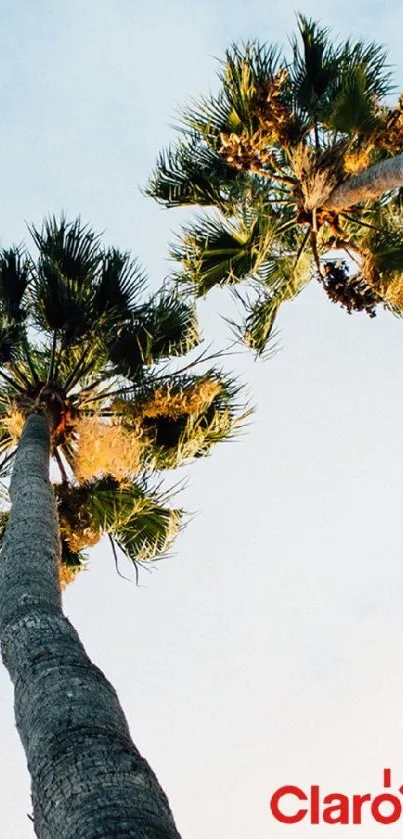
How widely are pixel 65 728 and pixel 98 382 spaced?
5894 mm

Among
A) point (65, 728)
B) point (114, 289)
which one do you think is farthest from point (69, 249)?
point (65, 728)

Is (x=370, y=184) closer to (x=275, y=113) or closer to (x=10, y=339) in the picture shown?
(x=275, y=113)

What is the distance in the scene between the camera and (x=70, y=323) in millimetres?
7762

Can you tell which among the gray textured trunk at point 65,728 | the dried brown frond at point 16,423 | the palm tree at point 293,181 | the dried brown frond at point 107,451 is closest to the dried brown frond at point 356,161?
the palm tree at point 293,181

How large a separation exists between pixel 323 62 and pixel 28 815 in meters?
7.55

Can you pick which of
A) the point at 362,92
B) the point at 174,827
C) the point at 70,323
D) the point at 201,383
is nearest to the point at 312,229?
the point at 362,92

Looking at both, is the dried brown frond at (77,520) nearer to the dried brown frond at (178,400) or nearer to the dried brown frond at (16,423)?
the dried brown frond at (16,423)

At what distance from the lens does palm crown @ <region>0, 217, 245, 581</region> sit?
7.64 metres

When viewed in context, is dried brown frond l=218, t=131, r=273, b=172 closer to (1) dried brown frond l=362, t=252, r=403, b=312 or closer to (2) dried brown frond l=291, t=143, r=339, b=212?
(2) dried brown frond l=291, t=143, r=339, b=212

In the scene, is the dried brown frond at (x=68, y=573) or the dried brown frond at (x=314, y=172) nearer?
the dried brown frond at (x=314, y=172)

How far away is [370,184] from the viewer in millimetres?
6656

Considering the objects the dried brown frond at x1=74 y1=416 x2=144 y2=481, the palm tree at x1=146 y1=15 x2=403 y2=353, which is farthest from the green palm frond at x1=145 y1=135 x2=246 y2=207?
the dried brown frond at x1=74 y1=416 x2=144 y2=481

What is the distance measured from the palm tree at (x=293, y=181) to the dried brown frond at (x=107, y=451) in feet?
5.78

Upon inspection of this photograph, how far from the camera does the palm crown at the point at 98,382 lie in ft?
25.1
